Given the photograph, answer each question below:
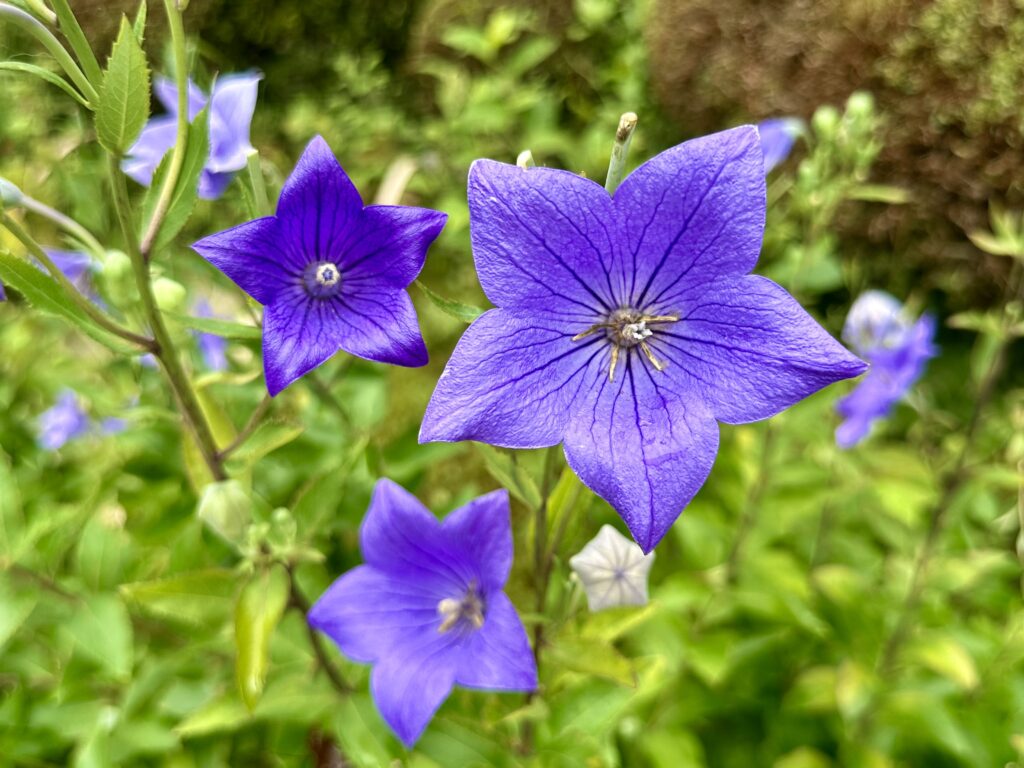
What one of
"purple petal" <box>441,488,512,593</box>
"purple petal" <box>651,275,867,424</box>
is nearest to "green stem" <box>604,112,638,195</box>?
"purple petal" <box>651,275,867,424</box>

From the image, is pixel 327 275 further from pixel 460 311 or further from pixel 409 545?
pixel 409 545

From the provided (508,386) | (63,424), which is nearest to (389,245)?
(508,386)

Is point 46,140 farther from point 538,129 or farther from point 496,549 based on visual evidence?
point 496,549

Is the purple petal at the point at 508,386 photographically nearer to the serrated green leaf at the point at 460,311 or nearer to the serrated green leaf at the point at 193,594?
the serrated green leaf at the point at 460,311

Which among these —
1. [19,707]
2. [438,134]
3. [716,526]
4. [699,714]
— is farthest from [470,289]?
[19,707]

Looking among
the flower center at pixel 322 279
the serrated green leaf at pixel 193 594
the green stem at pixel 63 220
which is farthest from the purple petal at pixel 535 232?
the serrated green leaf at pixel 193 594

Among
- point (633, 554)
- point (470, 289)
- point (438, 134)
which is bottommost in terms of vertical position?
point (470, 289)
